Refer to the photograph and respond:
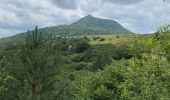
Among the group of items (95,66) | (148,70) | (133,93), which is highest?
(148,70)

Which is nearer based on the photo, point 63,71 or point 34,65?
point 34,65

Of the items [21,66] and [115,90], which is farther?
[115,90]

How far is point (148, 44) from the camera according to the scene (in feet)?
85.5

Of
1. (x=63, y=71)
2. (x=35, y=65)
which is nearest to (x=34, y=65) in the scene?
(x=35, y=65)

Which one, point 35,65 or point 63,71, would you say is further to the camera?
point 63,71

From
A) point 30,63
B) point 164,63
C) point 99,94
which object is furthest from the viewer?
point 99,94

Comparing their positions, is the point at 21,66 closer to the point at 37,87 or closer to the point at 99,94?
the point at 37,87

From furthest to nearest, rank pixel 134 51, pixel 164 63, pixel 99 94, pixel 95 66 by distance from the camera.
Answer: pixel 95 66
pixel 99 94
pixel 134 51
pixel 164 63

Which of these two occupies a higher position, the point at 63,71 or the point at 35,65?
the point at 35,65

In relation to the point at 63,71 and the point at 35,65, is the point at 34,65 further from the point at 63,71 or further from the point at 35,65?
the point at 63,71

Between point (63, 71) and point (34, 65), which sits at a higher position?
point (34, 65)

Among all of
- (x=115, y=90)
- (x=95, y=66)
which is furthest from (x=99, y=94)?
(x=95, y=66)

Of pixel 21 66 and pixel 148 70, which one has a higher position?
pixel 21 66

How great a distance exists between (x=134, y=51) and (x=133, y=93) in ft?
26.0
